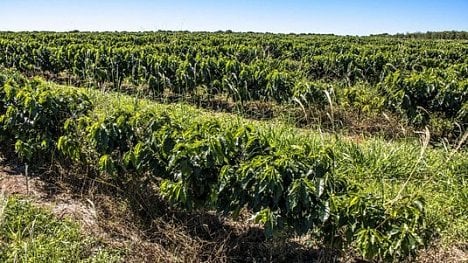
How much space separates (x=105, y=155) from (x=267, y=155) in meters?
1.40

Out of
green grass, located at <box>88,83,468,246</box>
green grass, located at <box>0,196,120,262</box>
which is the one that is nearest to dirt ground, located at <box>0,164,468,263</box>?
green grass, located at <box>0,196,120,262</box>

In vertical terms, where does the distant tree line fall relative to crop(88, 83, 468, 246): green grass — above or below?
above

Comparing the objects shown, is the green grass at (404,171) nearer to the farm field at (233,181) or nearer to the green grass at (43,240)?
the farm field at (233,181)

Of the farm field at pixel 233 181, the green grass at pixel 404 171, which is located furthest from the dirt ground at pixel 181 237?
the green grass at pixel 404 171

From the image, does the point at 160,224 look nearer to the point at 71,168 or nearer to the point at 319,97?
the point at 71,168

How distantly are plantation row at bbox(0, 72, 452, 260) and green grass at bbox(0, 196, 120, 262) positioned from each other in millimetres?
573

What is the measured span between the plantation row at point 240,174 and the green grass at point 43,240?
573 mm

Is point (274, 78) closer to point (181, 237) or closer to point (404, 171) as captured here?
point (404, 171)

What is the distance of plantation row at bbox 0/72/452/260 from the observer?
2.79m

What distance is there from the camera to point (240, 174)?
304cm

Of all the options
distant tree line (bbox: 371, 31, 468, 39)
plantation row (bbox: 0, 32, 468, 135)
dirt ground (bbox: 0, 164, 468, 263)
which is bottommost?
dirt ground (bbox: 0, 164, 468, 263)

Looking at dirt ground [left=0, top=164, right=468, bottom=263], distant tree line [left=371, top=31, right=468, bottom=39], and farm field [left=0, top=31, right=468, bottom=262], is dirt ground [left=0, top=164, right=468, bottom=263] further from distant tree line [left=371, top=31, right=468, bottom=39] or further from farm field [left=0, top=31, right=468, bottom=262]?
distant tree line [left=371, top=31, right=468, bottom=39]

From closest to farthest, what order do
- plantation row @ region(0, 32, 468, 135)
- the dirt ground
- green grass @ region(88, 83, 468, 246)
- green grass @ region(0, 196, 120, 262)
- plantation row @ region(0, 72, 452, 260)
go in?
plantation row @ region(0, 72, 452, 260) < green grass @ region(0, 196, 120, 262) < the dirt ground < green grass @ region(88, 83, 468, 246) < plantation row @ region(0, 32, 468, 135)

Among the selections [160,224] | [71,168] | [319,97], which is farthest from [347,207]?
[319,97]
